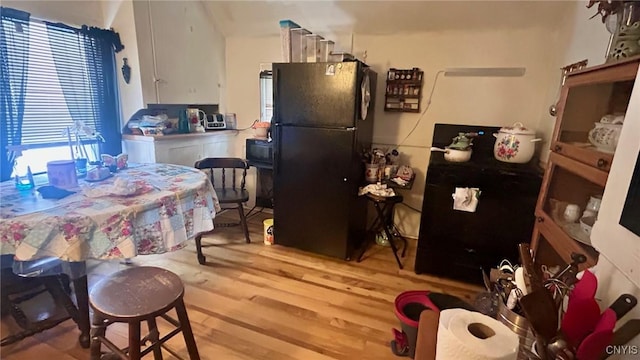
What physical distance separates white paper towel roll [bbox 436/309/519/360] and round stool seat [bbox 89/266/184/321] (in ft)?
3.34

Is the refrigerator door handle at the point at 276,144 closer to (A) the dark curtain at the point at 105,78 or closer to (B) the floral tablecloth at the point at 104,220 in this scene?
(B) the floral tablecloth at the point at 104,220

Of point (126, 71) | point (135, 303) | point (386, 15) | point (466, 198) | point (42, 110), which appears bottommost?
point (135, 303)

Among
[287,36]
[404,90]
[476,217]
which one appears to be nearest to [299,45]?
[287,36]

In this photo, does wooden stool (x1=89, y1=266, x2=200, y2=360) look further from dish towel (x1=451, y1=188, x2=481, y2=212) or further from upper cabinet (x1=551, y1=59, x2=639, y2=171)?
dish towel (x1=451, y1=188, x2=481, y2=212)

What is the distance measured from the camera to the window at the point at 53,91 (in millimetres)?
2035

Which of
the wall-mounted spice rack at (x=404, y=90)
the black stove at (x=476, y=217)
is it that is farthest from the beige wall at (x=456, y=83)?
the black stove at (x=476, y=217)

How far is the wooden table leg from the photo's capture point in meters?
1.58

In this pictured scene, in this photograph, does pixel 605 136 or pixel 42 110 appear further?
pixel 42 110

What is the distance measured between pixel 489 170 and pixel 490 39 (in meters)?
1.24

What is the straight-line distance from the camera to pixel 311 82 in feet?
7.92

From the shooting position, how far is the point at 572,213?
1.30 metres

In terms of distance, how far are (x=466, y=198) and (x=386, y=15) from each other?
1.69m

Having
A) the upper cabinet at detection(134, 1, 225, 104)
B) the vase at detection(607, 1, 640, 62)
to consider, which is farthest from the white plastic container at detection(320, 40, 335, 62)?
the vase at detection(607, 1, 640, 62)

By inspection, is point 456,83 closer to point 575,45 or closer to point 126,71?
point 575,45
